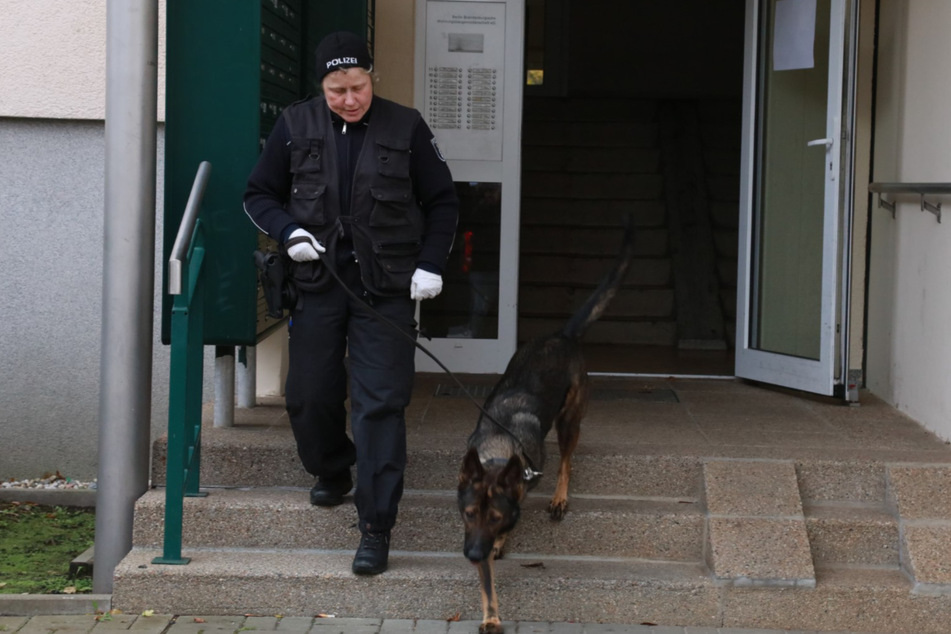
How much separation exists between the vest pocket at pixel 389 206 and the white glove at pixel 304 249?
8.7 inches

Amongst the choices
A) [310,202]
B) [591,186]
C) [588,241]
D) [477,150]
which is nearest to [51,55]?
[477,150]

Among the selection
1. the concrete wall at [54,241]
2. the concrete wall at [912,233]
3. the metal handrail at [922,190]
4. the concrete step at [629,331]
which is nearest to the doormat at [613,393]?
the concrete wall at [54,241]

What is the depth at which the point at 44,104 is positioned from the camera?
20.1 feet

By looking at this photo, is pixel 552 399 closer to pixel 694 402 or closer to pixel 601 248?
pixel 694 402

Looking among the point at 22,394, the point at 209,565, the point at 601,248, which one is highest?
the point at 601,248

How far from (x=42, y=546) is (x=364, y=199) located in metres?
2.41

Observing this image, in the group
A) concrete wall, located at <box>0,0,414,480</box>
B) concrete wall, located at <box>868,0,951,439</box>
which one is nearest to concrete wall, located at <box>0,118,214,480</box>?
concrete wall, located at <box>0,0,414,480</box>

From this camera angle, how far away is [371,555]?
14.2 ft

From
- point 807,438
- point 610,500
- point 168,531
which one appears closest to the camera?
point 168,531

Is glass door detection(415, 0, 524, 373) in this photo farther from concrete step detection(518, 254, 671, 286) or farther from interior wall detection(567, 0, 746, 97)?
interior wall detection(567, 0, 746, 97)

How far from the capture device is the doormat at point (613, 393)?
6.36 m

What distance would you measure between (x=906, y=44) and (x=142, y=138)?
3.90m

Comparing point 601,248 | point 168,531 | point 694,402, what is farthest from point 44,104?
point 601,248

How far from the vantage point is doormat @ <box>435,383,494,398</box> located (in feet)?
20.8
